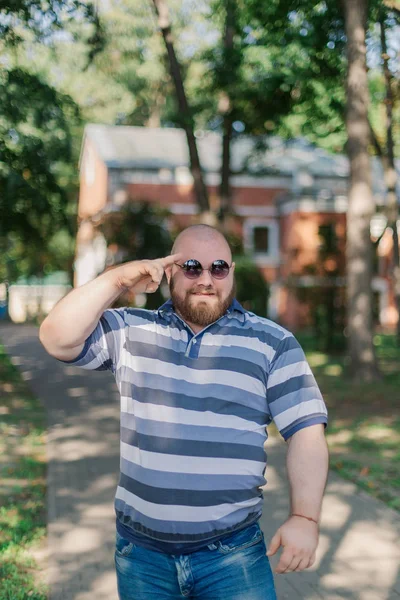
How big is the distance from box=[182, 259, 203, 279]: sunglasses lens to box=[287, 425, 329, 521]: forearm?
1.92 feet

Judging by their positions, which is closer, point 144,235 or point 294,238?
point 144,235

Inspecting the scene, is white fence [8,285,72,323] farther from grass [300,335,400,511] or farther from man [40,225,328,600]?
man [40,225,328,600]

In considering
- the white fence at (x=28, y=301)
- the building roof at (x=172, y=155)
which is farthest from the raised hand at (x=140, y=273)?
the white fence at (x=28, y=301)

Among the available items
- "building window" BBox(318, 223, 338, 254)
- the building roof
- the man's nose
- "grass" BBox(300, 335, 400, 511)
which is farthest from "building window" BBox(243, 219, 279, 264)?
the man's nose

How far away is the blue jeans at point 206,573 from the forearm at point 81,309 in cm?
67

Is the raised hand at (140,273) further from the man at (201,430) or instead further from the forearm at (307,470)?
the forearm at (307,470)

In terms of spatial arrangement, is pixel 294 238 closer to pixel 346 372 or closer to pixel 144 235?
pixel 144 235

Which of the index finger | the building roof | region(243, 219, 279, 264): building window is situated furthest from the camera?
region(243, 219, 279, 264): building window

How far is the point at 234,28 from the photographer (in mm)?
18609

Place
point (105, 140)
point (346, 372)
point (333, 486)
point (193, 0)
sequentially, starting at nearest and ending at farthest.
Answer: point (333, 486) < point (346, 372) < point (193, 0) < point (105, 140)

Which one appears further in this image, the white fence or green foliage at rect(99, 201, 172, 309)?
the white fence

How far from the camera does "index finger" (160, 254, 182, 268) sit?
2521 millimetres

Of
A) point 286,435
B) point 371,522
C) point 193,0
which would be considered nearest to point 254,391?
point 286,435

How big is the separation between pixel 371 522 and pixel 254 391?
3990 mm
